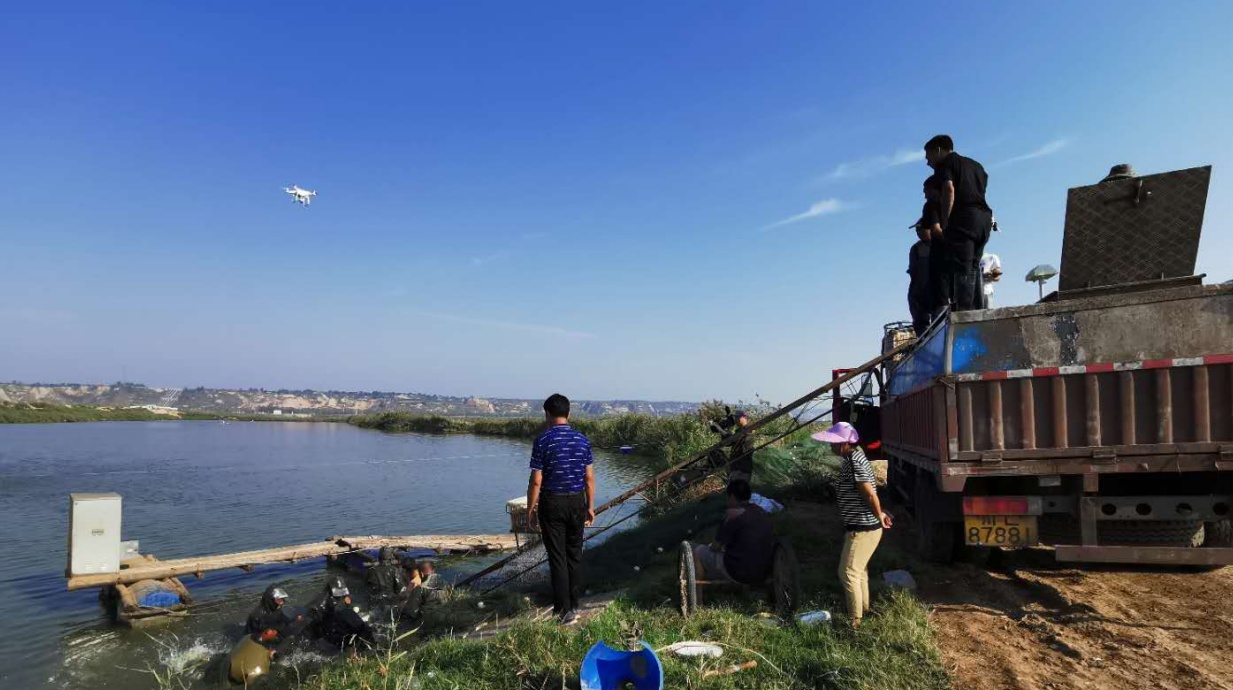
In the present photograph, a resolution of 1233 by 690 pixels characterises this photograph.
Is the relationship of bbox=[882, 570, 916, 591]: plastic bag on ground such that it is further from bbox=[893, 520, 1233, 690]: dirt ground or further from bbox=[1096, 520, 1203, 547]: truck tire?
bbox=[1096, 520, 1203, 547]: truck tire

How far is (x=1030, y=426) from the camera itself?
4.56 m

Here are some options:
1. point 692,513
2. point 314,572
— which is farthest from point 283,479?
point 692,513

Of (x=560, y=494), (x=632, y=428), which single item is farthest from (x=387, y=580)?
(x=632, y=428)

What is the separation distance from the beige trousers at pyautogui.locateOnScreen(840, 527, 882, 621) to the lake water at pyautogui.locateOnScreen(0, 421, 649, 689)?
7.64 metres

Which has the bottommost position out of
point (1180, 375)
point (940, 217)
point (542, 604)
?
point (542, 604)

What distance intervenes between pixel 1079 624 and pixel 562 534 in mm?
4056

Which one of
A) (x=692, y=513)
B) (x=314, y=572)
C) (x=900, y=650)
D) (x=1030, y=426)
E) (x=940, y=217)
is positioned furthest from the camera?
(x=314, y=572)

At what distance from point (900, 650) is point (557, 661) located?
2239 millimetres

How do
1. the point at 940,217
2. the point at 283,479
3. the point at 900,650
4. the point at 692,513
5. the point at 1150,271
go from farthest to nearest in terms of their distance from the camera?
the point at 283,479, the point at 692,513, the point at 940,217, the point at 1150,271, the point at 900,650

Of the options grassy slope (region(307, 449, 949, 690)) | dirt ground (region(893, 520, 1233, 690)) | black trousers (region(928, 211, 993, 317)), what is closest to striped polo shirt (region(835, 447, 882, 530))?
grassy slope (region(307, 449, 949, 690))

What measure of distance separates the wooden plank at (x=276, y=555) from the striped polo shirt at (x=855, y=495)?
30.4 feet

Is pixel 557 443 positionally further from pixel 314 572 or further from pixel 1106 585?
pixel 314 572

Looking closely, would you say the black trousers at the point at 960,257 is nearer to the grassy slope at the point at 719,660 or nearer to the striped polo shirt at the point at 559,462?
the grassy slope at the point at 719,660

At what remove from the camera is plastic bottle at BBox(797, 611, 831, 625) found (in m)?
4.80
